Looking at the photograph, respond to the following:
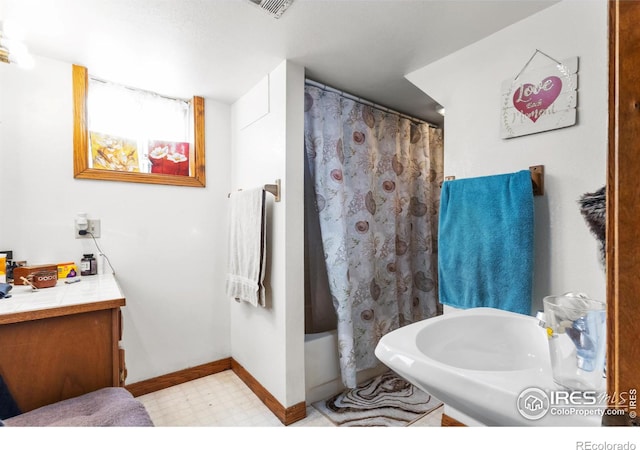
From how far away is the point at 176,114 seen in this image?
84.4 inches

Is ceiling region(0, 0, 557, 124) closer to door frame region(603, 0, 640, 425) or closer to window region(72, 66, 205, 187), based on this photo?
window region(72, 66, 205, 187)

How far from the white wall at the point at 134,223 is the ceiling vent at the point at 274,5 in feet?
3.74

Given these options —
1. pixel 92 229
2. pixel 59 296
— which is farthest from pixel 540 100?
pixel 92 229

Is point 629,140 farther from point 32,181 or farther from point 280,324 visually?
point 32,181

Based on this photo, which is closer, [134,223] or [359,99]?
[134,223]

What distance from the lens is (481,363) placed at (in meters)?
0.90

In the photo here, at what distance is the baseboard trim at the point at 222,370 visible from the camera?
1.64m

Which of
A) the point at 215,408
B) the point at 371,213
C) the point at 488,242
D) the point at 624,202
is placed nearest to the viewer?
the point at 624,202

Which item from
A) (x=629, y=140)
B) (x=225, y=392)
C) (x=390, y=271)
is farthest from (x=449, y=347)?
(x=225, y=392)

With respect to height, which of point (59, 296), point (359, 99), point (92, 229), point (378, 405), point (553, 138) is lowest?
point (378, 405)

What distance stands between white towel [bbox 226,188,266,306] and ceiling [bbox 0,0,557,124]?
773 millimetres

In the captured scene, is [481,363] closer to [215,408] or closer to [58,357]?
[58,357]

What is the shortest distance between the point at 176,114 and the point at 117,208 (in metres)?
0.81

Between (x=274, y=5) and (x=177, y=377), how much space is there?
2318mm
